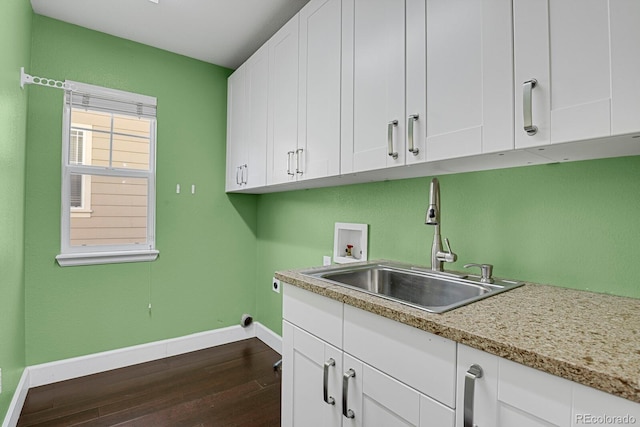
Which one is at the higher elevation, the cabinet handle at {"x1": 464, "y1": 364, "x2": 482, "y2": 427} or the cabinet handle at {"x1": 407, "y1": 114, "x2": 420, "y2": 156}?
the cabinet handle at {"x1": 407, "y1": 114, "x2": 420, "y2": 156}

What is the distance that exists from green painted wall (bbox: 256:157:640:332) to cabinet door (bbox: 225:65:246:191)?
1006 millimetres

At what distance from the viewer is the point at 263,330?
9.58 ft

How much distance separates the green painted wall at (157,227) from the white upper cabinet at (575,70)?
2472 millimetres

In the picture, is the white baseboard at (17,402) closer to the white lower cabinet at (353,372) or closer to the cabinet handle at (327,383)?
the white lower cabinet at (353,372)

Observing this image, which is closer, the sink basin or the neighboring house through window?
the sink basin

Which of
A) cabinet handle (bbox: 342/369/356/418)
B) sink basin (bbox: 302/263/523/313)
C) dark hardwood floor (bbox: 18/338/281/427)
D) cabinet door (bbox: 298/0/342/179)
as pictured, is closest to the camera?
cabinet handle (bbox: 342/369/356/418)

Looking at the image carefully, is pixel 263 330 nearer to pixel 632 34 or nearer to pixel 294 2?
pixel 294 2

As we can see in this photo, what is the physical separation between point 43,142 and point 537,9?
9.15 feet

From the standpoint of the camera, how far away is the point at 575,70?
2.76 ft

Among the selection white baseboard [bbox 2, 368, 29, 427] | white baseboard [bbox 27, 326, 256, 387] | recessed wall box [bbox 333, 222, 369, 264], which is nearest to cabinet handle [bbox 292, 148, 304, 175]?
recessed wall box [bbox 333, 222, 369, 264]

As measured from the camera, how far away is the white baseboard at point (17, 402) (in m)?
1.67

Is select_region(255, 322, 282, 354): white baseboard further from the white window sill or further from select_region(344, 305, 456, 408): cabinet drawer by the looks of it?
select_region(344, 305, 456, 408): cabinet drawer

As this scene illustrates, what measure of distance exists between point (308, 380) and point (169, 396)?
1.25 m

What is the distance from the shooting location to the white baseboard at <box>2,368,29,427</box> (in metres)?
1.67
